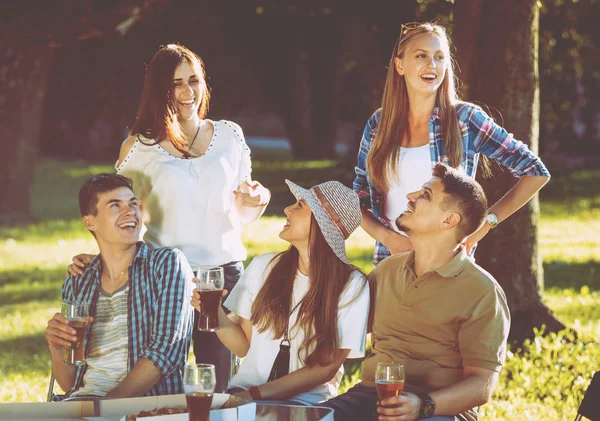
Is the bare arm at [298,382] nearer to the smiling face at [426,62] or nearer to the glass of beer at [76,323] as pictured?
the glass of beer at [76,323]

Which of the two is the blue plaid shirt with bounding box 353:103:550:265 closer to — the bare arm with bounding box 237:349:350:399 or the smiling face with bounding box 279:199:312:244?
the smiling face with bounding box 279:199:312:244

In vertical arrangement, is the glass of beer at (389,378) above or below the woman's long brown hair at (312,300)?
below

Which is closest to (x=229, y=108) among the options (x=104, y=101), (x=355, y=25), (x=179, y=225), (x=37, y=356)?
(x=104, y=101)

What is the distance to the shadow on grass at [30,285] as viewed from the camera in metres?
10.6

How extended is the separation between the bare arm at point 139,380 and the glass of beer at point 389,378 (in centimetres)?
129

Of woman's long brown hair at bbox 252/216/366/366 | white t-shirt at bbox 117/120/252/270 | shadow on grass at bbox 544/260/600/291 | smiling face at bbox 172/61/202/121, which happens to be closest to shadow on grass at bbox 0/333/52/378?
white t-shirt at bbox 117/120/252/270

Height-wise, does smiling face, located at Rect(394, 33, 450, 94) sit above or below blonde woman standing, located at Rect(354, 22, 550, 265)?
above

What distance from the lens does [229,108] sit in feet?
80.6

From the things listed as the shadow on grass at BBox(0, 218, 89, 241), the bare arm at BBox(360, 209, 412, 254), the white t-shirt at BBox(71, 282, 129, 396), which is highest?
the shadow on grass at BBox(0, 218, 89, 241)

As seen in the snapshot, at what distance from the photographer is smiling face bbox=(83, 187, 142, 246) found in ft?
15.9

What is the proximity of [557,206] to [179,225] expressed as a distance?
504 inches

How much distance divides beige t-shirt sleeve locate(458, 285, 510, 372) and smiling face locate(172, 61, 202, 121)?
1895 mm

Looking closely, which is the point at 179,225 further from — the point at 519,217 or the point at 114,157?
the point at 114,157

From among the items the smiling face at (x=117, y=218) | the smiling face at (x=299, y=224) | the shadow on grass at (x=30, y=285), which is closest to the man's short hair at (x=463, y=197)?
the smiling face at (x=299, y=224)
